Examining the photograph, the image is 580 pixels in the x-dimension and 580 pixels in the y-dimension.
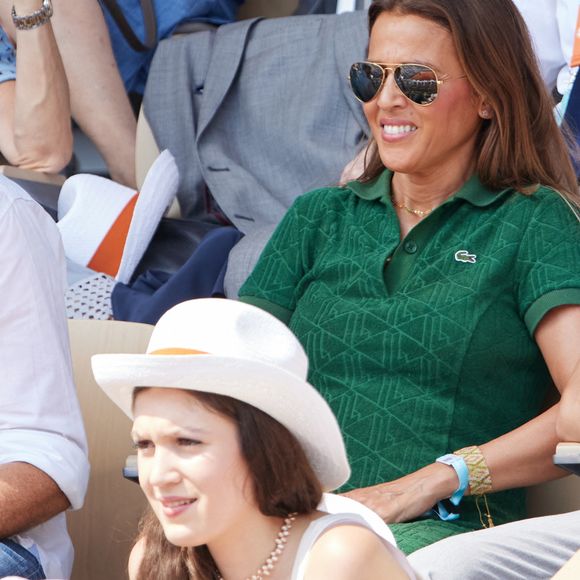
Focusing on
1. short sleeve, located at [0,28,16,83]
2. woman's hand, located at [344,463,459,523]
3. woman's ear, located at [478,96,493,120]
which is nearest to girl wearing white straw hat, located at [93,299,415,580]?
woman's hand, located at [344,463,459,523]

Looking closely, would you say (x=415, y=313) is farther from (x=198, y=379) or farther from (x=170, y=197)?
(x=170, y=197)

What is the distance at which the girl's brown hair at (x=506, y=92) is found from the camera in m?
2.59

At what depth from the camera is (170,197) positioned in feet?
12.2

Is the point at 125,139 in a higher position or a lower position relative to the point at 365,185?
lower

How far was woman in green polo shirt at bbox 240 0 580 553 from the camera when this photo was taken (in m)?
2.38

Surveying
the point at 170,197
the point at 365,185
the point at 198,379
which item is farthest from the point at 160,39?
the point at 198,379

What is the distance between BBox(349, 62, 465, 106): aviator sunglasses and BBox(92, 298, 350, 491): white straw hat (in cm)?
105

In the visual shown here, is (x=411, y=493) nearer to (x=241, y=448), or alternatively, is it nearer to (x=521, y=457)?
(x=521, y=457)

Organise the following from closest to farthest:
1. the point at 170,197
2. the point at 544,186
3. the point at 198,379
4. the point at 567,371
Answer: the point at 198,379, the point at 567,371, the point at 544,186, the point at 170,197

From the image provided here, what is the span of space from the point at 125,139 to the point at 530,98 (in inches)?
70.0

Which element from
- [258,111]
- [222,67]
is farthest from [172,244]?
[222,67]

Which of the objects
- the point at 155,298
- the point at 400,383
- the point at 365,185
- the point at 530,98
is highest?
the point at 530,98

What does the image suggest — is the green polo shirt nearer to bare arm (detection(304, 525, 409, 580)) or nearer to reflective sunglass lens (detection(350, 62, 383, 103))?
reflective sunglass lens (detection(350, 62, 383, 103))

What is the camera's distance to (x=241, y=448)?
1624 mm
